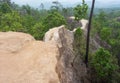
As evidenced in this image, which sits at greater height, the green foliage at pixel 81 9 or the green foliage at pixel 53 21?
the green foliage at pixel 81 9

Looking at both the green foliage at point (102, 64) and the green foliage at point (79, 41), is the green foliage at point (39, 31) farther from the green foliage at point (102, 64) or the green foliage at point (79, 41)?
the green foliage at point (102, 64)

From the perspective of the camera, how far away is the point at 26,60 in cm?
792

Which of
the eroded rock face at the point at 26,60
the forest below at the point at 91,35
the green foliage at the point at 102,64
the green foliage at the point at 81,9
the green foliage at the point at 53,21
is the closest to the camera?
the eroded rock face at the point at 26,60

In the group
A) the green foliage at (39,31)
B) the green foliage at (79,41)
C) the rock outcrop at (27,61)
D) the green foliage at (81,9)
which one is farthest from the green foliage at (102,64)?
the rock outcrop at (27,61)

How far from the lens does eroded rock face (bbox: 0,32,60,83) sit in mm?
6834

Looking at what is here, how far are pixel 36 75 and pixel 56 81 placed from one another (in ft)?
1.82

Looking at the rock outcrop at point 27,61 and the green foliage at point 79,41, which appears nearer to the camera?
the rock outcrop at point 27,61

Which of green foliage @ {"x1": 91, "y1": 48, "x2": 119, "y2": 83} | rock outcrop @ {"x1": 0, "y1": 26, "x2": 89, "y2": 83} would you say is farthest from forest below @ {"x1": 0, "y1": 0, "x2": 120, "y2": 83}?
rock outcrop @ {"x1": 0, "y1": 26, "x2": 89, "y2": 83}

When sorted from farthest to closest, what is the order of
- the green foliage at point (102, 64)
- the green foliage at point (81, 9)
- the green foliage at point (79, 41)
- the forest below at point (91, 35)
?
the green foliage at point (81, 9), the green foliage at point (79, 41), the forest below at point (91, 35), the green foliage at point (102, 64)

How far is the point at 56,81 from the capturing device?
698cm

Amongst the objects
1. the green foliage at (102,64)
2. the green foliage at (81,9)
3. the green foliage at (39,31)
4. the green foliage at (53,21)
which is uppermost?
the green foliage at (81,9)

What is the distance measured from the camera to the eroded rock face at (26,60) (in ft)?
22.4

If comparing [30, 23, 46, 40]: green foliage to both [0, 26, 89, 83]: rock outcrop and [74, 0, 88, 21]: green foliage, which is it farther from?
[0, 26, 89, 83]: rock outcrop

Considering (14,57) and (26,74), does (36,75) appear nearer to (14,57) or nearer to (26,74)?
(26,74)
